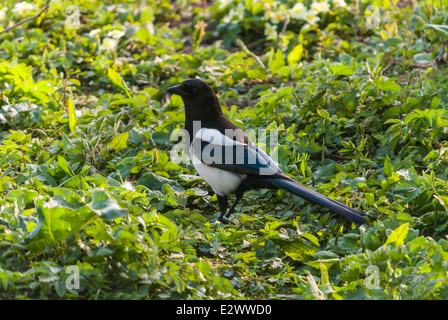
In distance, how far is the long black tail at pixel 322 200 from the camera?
3678 mm

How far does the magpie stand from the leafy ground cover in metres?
0.17

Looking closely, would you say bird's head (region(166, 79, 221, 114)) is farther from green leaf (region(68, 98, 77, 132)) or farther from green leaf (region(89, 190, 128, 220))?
green leaf (region(89, 190, 128, 220))

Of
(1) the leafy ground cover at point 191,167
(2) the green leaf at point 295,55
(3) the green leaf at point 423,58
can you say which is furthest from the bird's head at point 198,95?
(3) the green leaf at point 423,58

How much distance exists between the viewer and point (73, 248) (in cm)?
290

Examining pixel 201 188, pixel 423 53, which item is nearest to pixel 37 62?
pixel 201 188

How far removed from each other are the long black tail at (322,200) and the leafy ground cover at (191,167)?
107 millimetres

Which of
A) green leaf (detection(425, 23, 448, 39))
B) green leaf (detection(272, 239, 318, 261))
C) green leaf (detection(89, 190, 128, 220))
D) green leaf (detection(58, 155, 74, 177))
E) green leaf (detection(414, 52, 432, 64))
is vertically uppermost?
green leaf (detection(425, 23, 448, 39))

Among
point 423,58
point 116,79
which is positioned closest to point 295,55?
point 423,58

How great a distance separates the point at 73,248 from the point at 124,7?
5199mm

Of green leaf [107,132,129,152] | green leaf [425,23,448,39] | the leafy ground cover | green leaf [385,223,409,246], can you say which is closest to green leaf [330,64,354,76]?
the leafy ground cover

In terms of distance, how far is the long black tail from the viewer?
368 centimetres

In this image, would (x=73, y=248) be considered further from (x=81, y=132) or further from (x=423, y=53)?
(x=423, y=53)

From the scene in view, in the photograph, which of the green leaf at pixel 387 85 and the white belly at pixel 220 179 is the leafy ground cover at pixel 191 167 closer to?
the green leaf at pixel 387 85

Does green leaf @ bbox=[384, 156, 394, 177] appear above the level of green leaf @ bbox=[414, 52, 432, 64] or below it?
below
